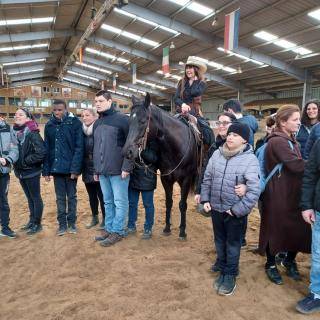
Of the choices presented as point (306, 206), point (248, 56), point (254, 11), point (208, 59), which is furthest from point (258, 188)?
point (208, 59)

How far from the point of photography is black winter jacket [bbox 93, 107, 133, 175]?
3384mm

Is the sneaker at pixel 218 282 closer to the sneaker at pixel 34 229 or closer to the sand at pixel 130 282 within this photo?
the sand at pixel 130 282

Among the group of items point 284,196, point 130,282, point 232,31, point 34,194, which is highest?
point 232,31

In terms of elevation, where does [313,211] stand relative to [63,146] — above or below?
below

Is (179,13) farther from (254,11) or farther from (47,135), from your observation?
(47,135)

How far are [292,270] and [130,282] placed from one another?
157 centimetres

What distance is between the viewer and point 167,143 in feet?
11.8

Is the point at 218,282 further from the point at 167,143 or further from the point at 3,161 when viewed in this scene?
the point at 3,161

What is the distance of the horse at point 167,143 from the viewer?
3.17 m

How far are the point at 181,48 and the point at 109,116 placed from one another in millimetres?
11602

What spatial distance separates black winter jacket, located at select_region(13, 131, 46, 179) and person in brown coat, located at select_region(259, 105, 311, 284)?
2.65 meters

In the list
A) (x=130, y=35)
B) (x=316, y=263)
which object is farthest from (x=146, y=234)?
(x=130, y=35)

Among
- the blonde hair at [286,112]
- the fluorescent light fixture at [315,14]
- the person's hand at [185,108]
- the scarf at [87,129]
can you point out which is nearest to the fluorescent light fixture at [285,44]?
the fluorescent light fixture at [315,14]

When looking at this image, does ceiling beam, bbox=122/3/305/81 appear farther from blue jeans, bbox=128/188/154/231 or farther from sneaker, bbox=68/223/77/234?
sneaker, bbox=68/223/77/234
